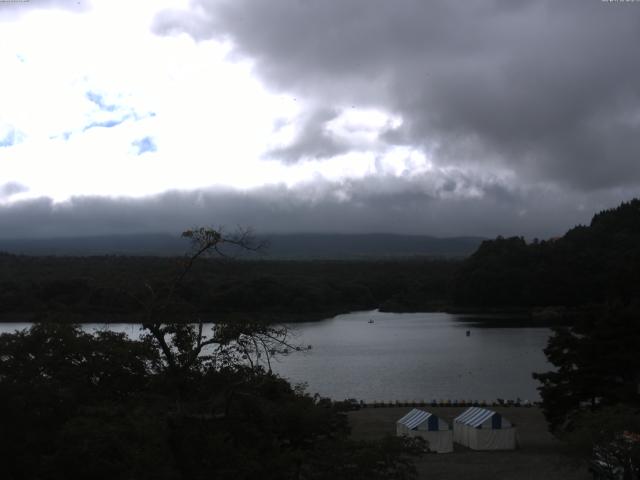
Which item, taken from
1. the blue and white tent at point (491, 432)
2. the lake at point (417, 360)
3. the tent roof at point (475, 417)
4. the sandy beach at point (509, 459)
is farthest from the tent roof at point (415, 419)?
the lake at point (417, 360)

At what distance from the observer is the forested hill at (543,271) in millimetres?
66875

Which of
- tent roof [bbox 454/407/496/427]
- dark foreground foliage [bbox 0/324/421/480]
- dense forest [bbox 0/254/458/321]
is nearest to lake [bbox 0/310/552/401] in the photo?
dense forest [bbox 0/254/458/321]

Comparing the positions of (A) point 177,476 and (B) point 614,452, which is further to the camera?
(B) point 614,452

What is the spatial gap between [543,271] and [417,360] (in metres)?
32.2

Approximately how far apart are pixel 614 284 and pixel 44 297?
43.1 m

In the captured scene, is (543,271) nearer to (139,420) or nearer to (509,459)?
(509,459)

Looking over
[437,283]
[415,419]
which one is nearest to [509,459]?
[415,419]

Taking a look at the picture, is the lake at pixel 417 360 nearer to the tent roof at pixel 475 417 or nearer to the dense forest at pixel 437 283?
the dense forest at pixel 437 283

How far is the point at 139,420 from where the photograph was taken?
725cm

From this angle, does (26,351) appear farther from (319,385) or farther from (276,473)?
(319,385)

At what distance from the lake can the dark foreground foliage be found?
10.3 metres

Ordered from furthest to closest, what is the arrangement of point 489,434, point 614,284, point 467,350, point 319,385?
1. point 467,350
2. point 319,385
3. point 614,284
4. point 489,434

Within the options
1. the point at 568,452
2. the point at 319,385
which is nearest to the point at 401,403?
the point at 319,385

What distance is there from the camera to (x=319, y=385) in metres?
32.2
